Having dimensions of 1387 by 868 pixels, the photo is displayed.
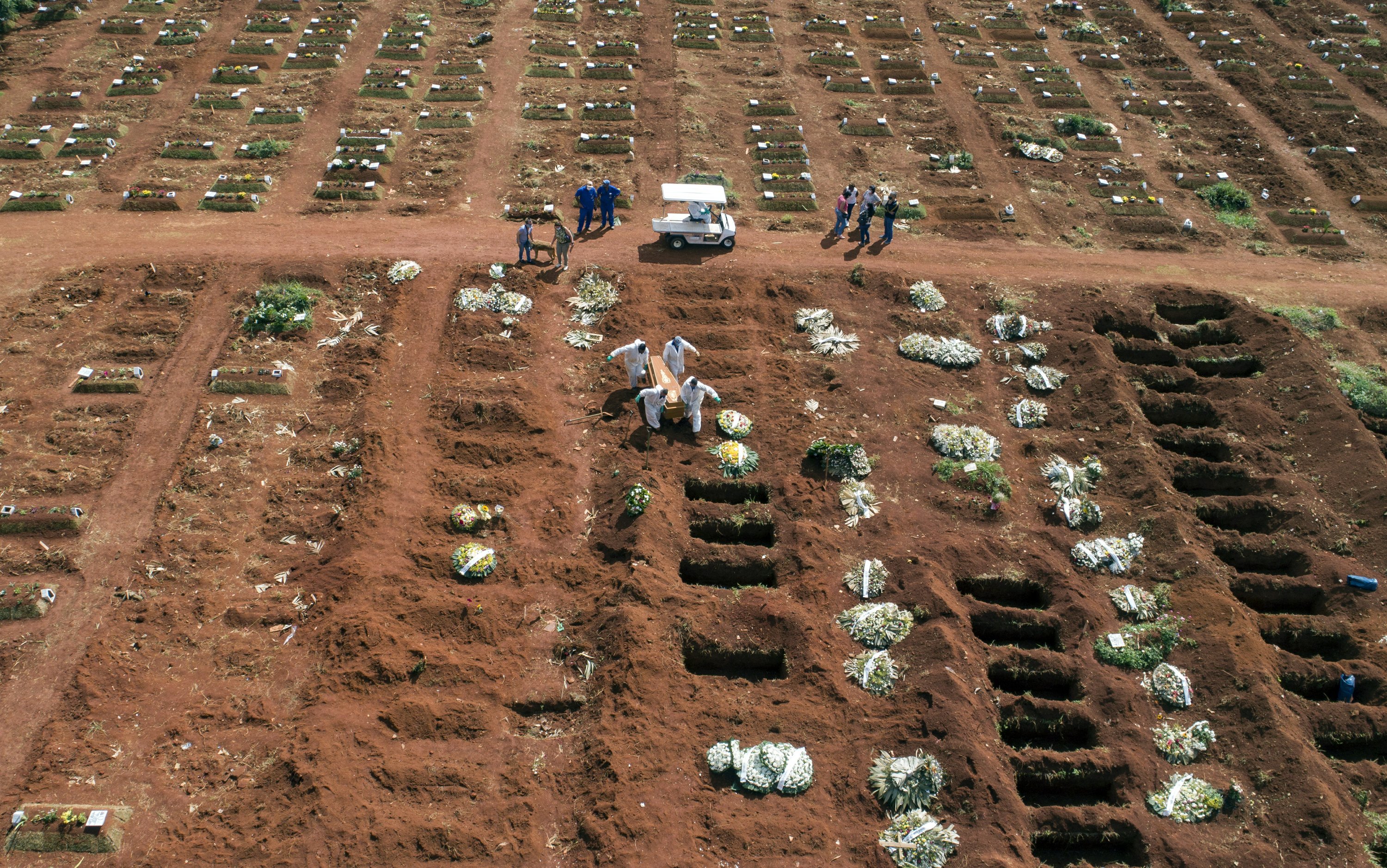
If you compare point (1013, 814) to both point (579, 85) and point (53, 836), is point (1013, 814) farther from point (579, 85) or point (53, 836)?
point (579, 85)

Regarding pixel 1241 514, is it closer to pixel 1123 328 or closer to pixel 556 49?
Result: pixel 1123 328

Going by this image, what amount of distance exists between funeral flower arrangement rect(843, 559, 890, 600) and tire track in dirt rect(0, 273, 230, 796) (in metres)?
15.6

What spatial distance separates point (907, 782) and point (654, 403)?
1044 centimetres

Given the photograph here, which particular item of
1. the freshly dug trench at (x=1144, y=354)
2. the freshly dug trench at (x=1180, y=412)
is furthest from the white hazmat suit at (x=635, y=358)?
the freshly dug trench at (x=1144, y=354)

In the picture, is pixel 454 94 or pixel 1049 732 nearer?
pixel 1049 732

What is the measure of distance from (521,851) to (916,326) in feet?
58.5

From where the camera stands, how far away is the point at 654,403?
20.9 meters

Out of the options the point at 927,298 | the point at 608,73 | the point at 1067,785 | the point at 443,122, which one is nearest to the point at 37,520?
the point at 443,122

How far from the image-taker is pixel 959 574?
1848cm

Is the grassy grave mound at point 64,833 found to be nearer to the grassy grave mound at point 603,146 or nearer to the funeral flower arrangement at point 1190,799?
the funeral flower arrangement at point 1190,799

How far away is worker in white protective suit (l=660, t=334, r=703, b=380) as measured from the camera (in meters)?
21.6

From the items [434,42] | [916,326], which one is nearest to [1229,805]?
[916,326]

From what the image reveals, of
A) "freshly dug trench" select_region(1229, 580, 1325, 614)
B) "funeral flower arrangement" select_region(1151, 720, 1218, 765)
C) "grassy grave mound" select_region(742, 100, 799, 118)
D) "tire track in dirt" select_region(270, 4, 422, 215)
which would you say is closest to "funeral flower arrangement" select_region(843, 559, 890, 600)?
"funeral flower arrangement" select_region(1151, 720, 1218, 765)

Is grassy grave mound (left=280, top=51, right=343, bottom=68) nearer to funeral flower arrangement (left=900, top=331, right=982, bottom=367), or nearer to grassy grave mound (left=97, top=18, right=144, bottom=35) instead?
grassy grave mound (left=97, top=18, right=144, bottom=35)
